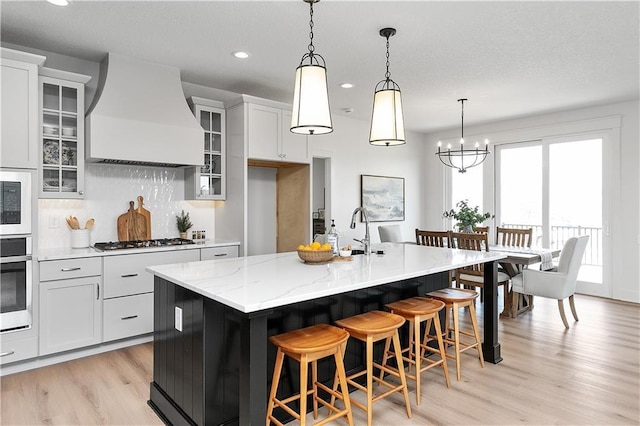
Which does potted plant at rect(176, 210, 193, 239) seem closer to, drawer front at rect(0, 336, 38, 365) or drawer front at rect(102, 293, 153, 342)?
drawer front at rect(102, 293, 153, 342)

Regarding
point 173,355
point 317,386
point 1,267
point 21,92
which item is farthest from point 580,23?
point 1,267

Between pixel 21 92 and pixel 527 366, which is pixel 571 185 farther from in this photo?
pixel 21 92

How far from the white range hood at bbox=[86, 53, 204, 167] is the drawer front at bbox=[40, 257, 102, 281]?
0.91m

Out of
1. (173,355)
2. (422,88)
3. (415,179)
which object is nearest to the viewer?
(173,355)

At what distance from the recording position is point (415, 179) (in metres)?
7.38

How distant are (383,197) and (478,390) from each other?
13.9ft

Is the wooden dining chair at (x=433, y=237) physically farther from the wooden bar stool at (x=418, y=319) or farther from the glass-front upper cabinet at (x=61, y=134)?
the glass-front upper cabinet at (x=61, y=134)

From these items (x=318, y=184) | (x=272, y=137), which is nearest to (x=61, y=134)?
(x=272, y=137)

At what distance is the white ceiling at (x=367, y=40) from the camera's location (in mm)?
2752

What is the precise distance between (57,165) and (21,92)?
63 cm

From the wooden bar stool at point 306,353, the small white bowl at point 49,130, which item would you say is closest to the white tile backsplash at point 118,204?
the small white bowl at point 49,130

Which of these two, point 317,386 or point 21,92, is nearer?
point 317,386

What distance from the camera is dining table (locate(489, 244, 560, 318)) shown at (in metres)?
4.21

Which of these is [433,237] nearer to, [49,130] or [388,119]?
[388,119]
